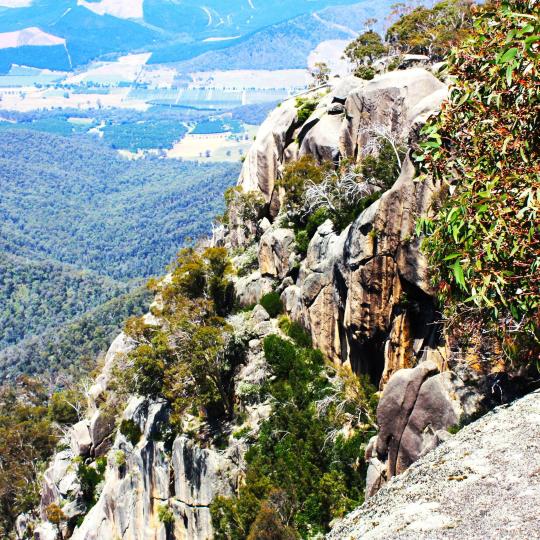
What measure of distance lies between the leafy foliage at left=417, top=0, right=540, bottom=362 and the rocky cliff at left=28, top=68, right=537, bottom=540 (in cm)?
203

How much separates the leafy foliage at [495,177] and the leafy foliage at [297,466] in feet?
40.9

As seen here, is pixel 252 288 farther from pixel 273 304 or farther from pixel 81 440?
pixel 81 440

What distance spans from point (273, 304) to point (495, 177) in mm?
23957

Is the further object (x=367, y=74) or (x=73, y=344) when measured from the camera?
(x=73, y=344)

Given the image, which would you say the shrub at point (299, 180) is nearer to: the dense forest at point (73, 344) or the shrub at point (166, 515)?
the shrub at point (166, 515)

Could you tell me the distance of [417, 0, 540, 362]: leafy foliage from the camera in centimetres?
1297

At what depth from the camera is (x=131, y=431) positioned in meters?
39.5

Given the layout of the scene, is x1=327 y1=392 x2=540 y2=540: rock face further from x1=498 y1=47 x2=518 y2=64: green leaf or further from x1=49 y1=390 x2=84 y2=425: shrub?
x1=49 y1=390 x2=84 y2=425: shrub

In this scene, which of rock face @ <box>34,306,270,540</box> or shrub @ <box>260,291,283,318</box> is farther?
shrub @ <box>260,291,283,318</box>

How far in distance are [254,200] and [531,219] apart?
116ft

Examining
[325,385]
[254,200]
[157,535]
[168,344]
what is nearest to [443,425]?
[325,385]

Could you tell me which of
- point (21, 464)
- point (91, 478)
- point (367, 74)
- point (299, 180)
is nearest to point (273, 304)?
point (299, 180)

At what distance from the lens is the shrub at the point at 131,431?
128 ft

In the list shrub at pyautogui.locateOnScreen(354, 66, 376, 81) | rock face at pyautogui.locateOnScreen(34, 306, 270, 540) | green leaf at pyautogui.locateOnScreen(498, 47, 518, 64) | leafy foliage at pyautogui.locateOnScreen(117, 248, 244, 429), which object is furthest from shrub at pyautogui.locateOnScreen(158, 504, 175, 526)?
shrub at pyautogui.locateOnScreen(354, 66, 376, 81)
